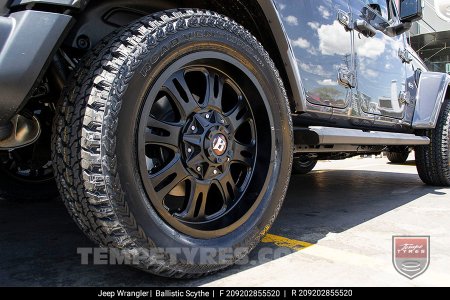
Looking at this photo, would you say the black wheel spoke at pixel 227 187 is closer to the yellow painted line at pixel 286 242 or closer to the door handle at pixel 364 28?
the yellow painted line at pixel 286 242

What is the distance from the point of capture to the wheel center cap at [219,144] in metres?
1.69

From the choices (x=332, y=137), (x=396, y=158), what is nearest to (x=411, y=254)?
(x=332, y=137)

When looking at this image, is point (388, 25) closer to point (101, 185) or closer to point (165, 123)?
point (165, 123)

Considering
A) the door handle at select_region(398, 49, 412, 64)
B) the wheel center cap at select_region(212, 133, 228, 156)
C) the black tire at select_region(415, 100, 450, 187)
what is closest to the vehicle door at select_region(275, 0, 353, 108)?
the wheel center cap at select_region(212, 133, 228, 156)

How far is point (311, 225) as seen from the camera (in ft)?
8.72

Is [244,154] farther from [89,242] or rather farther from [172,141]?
[89,242]

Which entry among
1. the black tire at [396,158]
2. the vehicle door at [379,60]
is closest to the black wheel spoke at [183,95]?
the vehicle door at [379,60]

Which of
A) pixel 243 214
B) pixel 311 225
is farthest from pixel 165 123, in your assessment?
pixel 311 225

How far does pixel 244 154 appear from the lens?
1.94 m

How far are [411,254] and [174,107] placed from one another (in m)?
1.42

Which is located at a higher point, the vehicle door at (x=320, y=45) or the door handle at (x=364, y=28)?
the door handle at (x=364, y=28)

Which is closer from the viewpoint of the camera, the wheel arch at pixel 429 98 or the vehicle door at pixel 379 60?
the vehicle door at pixel 379 60

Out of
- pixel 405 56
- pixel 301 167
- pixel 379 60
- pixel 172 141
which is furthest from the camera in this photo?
pixel 301 167

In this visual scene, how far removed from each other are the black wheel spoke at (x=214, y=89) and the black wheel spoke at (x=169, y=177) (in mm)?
315
